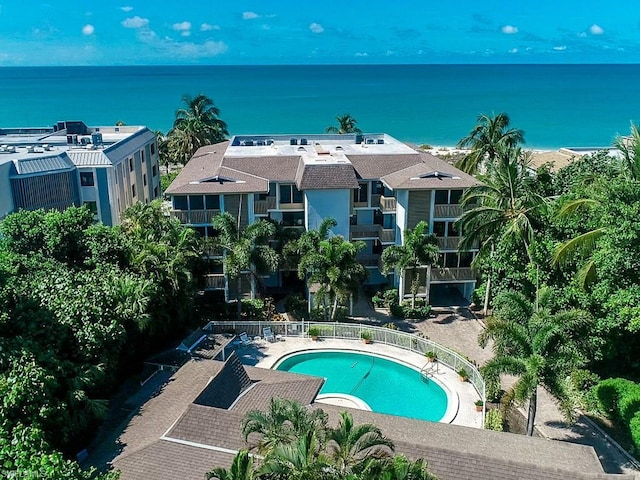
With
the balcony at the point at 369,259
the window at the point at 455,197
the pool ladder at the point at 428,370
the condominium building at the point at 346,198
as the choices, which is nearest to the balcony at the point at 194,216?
the condominium building at the point at 346,198

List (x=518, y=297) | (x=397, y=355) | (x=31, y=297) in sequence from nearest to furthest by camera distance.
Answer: (x=518, y=297) < (x=31, y=297) < (x=397, y=355)

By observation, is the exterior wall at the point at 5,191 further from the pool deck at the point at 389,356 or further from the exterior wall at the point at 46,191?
the pool deck at the point at 389,356

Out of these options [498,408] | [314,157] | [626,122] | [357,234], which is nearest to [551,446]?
[498,408]

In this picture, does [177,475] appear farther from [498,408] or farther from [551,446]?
[498,408]

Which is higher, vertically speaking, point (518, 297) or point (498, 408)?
point (518, 297)

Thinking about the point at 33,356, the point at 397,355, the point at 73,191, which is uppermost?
the point at 73,191

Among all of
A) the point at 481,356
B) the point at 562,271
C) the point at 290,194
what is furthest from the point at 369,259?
the point at 562,271

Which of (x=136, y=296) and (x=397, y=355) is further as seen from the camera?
(x=397, y=355)
